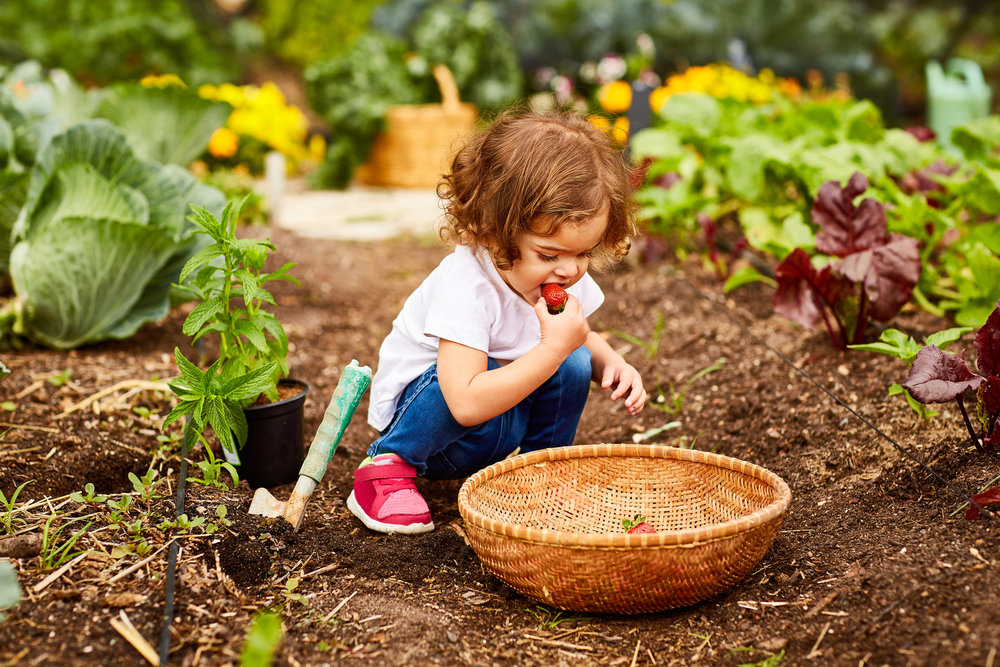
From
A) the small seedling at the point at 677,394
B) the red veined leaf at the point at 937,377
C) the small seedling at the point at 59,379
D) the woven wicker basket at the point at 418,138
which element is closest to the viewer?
the red veined leaf at the point at 937,377

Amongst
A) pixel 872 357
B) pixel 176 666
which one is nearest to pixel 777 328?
pixel 872 357

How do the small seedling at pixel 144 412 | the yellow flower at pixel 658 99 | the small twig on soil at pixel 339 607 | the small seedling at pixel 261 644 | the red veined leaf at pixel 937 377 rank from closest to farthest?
the small seedling at pixel 261 644
the small twig on soil at pixel 339 607
the red veined leaf at pixel 937 377
the small seedling at pixel 144 412
the yellow flower at pixel 658 99

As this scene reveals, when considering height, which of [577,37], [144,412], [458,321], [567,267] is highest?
[577,37]

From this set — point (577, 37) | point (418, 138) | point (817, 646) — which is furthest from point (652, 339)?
point (577, 37)

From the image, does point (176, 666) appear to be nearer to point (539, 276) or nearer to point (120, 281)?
point (539, 276)

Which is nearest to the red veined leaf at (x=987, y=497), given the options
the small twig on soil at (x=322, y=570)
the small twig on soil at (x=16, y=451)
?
the small twig on soil at (x=322, y=570)

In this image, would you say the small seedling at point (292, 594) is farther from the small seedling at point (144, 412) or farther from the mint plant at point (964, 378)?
the mint plant at point (964, 378)

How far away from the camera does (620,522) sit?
1.83 m

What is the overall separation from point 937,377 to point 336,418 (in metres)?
1.18

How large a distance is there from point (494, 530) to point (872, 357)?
1.31 m

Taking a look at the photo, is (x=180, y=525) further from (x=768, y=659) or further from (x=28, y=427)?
(x=768, y=659)

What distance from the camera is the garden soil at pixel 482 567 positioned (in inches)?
52.7

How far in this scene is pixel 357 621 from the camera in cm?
147

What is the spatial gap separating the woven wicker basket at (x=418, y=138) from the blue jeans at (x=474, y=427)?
4086 millimetres
